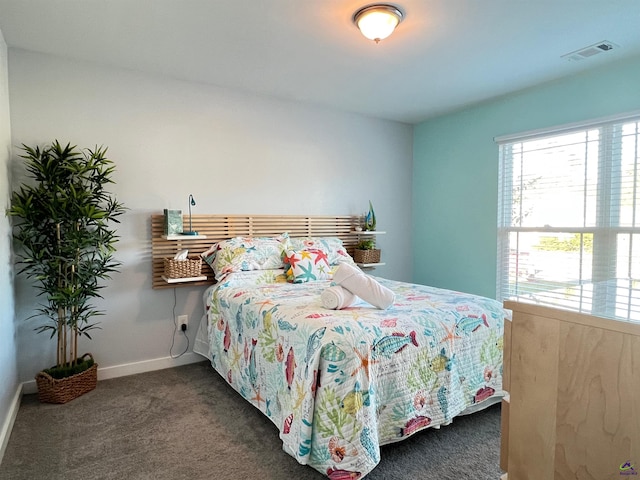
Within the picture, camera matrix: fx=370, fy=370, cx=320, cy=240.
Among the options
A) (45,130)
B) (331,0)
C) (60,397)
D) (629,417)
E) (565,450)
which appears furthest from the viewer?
(45,130)

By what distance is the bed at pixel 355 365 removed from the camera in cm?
162

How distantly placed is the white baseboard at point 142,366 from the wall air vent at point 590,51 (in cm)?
385

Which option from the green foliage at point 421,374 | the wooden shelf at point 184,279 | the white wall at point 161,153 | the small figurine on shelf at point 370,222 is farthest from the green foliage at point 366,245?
the green foliage at point 421,374

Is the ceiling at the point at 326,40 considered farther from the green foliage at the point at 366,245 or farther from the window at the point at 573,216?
the green foliage at the point at 366,245

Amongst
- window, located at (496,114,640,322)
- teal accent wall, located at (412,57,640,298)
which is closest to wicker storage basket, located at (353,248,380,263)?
teal accent wall, located at (412,57,640,298)

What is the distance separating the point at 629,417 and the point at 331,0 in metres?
2.18

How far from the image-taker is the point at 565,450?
86 cm

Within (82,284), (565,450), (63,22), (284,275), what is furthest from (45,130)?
(565,450)

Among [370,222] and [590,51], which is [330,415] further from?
[590,51]

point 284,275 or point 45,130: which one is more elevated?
point 45,130

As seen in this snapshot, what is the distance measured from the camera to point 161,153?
3.13 metres

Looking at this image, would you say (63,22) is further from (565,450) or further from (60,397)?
(565,450)

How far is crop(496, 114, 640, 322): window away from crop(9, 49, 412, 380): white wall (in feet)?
5.68

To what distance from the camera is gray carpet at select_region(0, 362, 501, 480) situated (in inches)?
71.6
